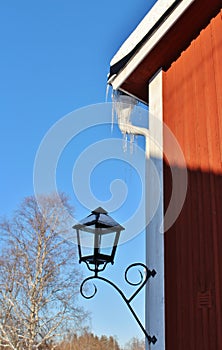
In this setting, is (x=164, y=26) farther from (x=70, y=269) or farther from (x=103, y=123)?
(x=70, y=269)

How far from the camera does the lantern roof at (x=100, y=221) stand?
7.34 feet

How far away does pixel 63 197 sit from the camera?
9.38 metres

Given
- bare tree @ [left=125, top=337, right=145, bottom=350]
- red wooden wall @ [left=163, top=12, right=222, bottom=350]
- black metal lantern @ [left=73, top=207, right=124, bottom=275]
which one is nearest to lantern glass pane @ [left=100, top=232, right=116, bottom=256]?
black metal lantern @ [left=73, top=207, right=124, bottom=275]

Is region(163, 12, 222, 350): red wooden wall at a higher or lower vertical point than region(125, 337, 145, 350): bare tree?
higher

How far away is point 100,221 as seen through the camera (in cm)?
224

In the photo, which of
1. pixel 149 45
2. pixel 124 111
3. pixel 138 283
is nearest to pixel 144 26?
pixel 149 45

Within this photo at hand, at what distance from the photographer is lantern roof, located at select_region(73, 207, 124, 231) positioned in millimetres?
2238

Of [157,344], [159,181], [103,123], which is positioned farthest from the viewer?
[103,123]

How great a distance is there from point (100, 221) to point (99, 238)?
8 centimetres

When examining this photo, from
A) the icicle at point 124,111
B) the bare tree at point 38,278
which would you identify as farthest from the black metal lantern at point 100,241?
the bare tree at point 38,278

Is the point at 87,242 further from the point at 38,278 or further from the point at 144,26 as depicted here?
the point at 38,278

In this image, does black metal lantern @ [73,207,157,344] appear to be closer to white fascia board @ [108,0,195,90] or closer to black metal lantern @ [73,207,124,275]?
black metal lantern @ [73,207,124,275]

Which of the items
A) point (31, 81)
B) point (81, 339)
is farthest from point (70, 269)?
point (31, 81)

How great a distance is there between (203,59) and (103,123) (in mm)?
813
